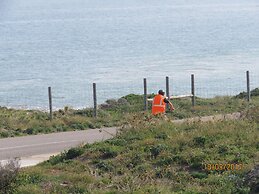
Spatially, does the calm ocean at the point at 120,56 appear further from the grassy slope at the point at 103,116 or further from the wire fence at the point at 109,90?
the grassy slope at the point at 103,116

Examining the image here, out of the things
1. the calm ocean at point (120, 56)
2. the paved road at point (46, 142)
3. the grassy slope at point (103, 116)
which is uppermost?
the calm ocean at point (120, 56)

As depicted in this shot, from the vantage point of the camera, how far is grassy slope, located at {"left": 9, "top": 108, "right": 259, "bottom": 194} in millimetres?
11383

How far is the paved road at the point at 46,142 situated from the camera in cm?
1736

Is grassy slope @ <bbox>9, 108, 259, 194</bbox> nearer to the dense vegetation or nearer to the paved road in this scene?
the dense vegetation

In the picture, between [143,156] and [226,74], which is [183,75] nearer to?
[226,74]

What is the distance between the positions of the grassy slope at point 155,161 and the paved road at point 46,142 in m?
2.52

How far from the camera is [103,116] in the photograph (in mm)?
23656

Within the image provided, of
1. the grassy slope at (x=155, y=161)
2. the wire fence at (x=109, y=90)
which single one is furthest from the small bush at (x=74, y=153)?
the wire fence at (x=109, y=90)

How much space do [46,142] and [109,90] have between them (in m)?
22.4

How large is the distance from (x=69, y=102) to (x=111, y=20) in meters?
79.2

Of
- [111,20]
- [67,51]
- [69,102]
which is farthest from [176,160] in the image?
[111,20]

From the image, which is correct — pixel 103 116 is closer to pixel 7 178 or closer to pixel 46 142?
pixel 46 142
